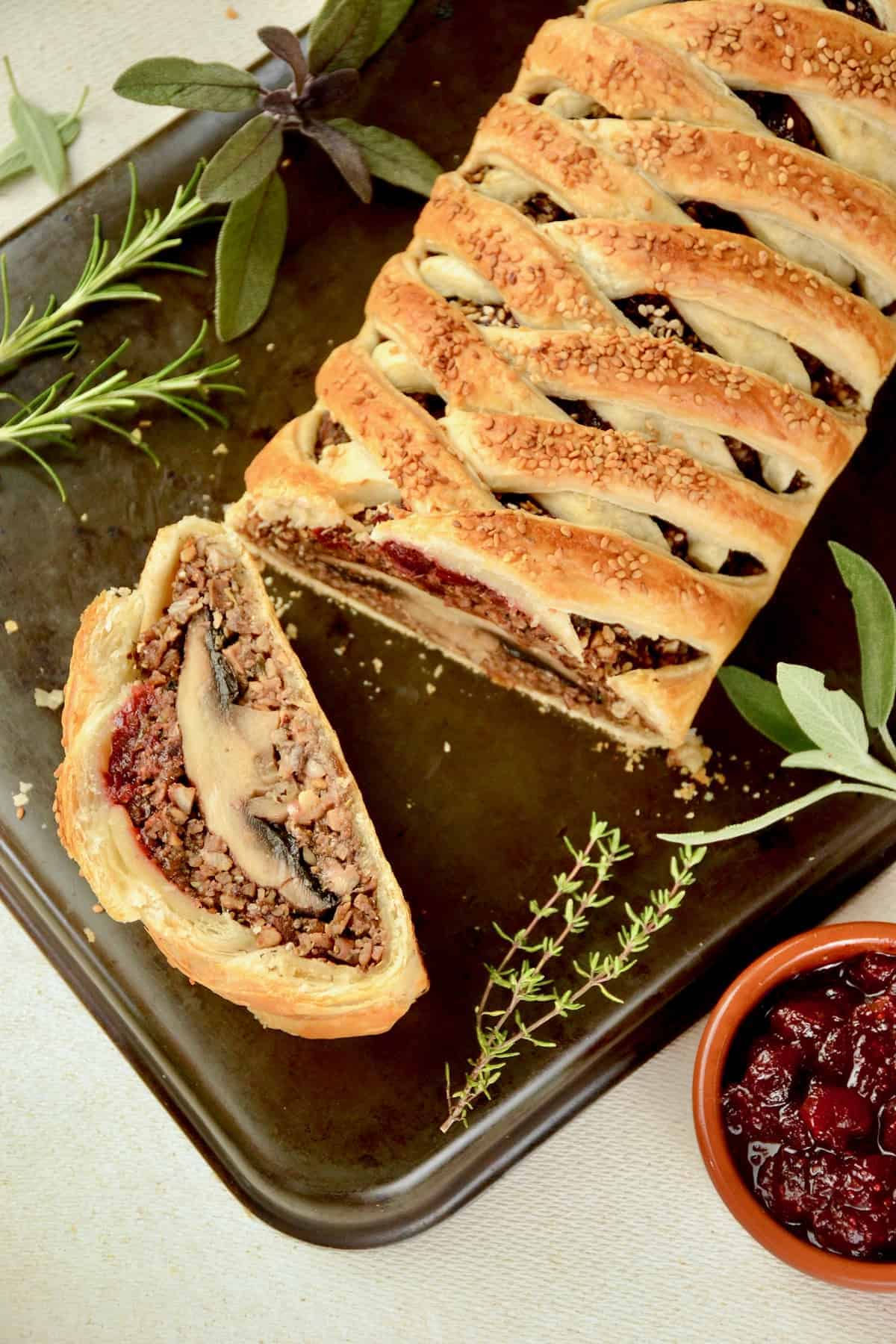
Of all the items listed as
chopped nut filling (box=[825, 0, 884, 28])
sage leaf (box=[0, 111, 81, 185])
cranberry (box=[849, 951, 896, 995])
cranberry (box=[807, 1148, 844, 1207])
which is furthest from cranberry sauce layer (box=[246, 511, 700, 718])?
chopped nut filling (box=[825, 0, 884, 28])

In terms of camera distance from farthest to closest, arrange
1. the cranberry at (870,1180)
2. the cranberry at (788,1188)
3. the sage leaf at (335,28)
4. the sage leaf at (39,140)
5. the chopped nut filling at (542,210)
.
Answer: the sage leaf at (39,140) → the sage leaf at (335,28) → the chopped nut filling at (542,210) → the cranberry at (788,1188) → the cranberry at (870,1180)

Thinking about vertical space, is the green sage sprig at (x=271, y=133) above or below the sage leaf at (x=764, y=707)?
above

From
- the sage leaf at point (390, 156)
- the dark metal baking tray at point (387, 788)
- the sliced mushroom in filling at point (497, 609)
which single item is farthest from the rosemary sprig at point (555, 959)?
the sage leaf at point (390, 156)

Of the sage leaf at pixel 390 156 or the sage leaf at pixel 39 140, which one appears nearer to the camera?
the sage leaf at pixel 390 156

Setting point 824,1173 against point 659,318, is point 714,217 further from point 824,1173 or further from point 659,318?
point 824,1173

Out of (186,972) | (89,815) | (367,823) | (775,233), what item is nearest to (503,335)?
(775,233)

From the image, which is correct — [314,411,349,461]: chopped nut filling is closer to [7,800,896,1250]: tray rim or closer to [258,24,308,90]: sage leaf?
[258,24,308,90]: sage leaf

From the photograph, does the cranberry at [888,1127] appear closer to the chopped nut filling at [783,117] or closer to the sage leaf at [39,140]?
the chopped nut filling at [783,117]
